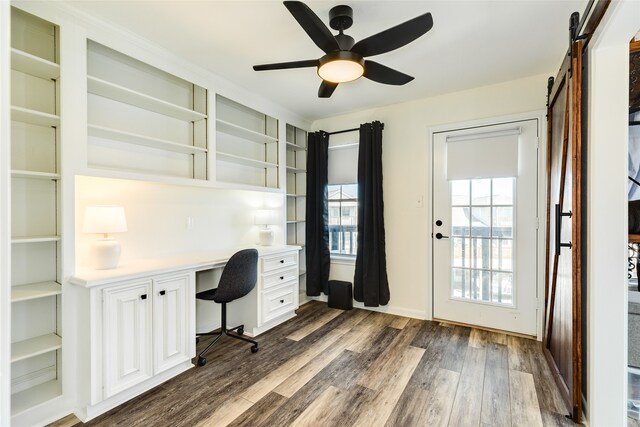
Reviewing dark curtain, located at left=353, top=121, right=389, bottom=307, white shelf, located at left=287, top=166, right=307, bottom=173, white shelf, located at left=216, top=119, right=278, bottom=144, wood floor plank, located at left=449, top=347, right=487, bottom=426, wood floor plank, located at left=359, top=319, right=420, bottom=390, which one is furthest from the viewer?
white shelf, located at left=287, top=166, right=307, bottom=173

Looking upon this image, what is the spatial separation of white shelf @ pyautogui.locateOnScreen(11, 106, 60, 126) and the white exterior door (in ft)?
11.1

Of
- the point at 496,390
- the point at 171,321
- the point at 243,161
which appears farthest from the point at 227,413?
the point at 243,161

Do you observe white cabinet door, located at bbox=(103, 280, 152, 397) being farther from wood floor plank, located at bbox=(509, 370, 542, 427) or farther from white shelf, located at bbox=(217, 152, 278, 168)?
wood floor plank, located at bbox=(509, 370, 542, 427)

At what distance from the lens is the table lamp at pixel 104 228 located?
2.02 meters

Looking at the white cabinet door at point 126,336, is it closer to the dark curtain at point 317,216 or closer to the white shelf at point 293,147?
the dark curtain at point 317,216

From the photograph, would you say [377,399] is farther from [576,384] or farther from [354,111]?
[354,111]

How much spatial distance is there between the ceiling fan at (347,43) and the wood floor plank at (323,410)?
224 centimetres

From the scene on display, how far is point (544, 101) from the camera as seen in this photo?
2885mm

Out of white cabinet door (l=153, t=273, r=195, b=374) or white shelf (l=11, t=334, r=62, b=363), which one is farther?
white cabinet door (l=153, t=273, r=195, b=374)

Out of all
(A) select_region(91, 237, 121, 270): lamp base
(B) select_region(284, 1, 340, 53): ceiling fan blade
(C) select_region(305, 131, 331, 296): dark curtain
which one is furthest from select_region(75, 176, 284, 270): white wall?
(B) select_region(284, 1, 340, 53): ceiling fan blade

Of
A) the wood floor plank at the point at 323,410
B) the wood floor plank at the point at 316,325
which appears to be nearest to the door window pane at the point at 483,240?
the wood floor plank at the point at 316,325

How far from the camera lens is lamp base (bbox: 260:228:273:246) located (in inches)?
139
